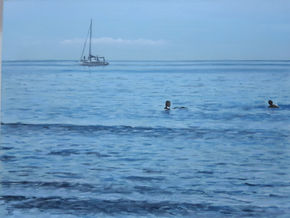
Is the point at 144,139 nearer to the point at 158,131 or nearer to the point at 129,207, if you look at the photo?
the point at 158,131

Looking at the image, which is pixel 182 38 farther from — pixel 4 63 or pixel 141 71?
pixel 4 63

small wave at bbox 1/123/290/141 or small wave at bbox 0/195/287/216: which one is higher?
small wave at bbox 1/123/290/141

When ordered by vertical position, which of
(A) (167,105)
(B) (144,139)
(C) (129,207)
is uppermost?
(A) (167,105)

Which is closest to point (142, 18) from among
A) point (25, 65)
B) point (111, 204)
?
point (25, 65)

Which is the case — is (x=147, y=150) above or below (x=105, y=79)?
below

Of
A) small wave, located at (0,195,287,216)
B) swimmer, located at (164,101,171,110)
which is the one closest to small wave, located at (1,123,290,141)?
swimmer, located at (164,101,171,110)

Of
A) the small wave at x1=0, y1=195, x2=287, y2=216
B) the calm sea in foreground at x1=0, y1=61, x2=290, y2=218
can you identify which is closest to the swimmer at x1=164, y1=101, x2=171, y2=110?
the calm sea in foreground at x1=0, y1=61, x2=290, y2=218

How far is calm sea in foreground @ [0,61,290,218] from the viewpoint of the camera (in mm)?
2795

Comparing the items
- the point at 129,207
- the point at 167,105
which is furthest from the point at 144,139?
the point at 129,207

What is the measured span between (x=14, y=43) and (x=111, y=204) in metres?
1.18

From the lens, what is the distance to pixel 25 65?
3.08 m

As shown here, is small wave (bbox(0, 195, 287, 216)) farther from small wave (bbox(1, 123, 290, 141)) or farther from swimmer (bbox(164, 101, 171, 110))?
swimmer (bbox(164, 101, 171, 110))

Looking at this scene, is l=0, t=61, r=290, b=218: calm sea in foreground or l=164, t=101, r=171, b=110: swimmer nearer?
l=0, t=61, r=290, b=218: calm sea in foreground

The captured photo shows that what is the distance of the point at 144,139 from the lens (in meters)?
2.99
